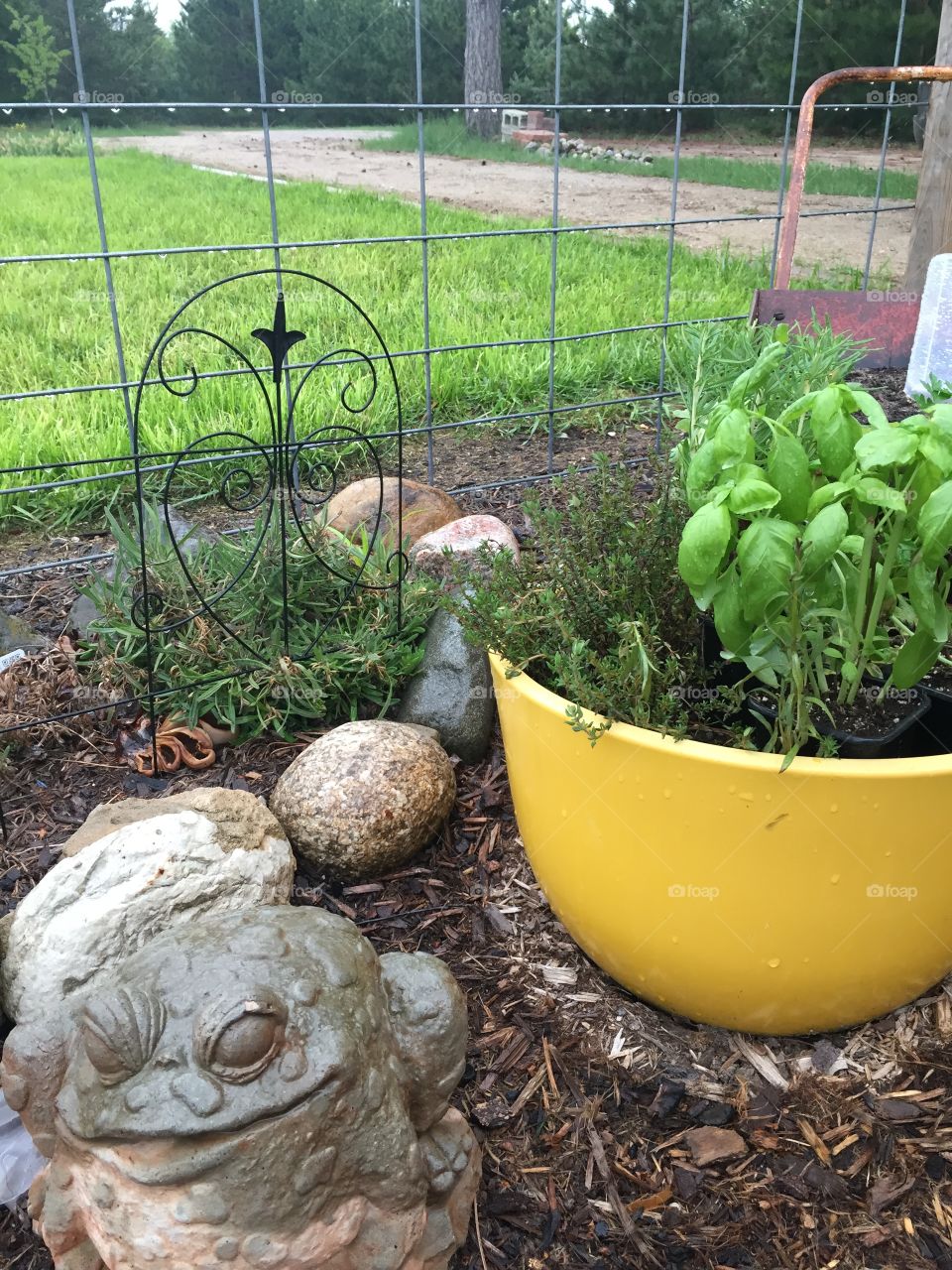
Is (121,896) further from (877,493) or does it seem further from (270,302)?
(270,302)

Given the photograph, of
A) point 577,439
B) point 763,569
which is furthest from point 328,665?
point 577,439

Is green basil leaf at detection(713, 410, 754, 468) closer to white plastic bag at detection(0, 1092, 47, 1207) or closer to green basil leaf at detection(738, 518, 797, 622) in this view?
green basil leaf at detection(738, 518, 797, 622)

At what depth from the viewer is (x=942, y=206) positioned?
169 inches

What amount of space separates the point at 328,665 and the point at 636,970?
3.15 ft

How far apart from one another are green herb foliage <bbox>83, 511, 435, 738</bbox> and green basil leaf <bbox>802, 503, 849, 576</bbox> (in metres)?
1.21

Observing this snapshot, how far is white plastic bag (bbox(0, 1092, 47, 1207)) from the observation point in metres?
1.41

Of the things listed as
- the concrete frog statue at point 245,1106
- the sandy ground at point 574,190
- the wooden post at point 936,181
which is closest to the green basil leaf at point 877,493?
the concrete frog statue at point 245,1106

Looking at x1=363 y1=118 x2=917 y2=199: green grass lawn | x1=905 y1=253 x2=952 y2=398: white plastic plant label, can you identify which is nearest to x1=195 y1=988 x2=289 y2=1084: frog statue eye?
x1=905 y1=253 x2=952 y2=398: white plastic plant label

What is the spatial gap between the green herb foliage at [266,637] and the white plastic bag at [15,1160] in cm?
91

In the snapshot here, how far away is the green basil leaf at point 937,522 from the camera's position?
117 centimetres

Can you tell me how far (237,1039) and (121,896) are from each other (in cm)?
54

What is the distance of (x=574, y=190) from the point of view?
7.97 m

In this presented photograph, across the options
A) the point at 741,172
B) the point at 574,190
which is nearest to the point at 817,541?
the point at 574,190

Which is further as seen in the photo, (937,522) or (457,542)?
(457,542)
